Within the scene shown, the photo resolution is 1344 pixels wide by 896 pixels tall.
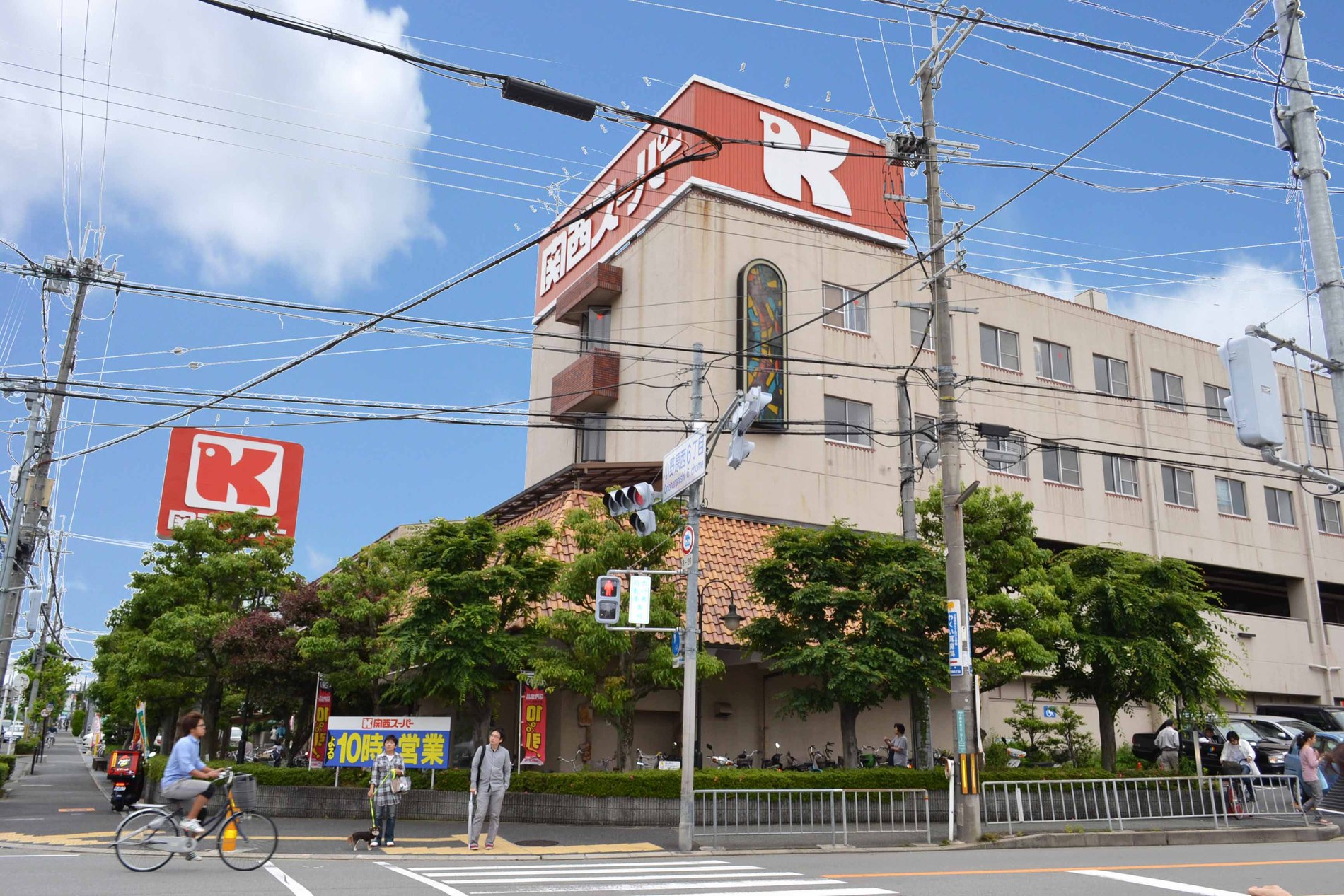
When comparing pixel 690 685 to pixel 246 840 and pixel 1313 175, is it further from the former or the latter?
pixel 1313 175

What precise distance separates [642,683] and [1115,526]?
2444 cm

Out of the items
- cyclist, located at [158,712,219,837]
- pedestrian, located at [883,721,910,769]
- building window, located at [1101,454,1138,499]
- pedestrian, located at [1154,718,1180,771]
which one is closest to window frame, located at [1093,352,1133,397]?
building window, located at [1101,454,1138,499]

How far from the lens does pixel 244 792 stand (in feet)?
42.7

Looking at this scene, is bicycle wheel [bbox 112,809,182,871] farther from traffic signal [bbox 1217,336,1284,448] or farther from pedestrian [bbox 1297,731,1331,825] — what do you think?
pedestrian [bbox 1297,731,1331,825]

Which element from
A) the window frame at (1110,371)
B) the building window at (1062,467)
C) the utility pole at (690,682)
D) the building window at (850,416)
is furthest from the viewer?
the window frame at (1110,371)

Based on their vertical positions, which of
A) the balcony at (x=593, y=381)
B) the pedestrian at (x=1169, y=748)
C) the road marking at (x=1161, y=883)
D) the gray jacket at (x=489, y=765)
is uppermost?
the balcony at (x=593, y=381)

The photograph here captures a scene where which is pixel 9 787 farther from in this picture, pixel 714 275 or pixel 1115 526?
pixel 1115 526

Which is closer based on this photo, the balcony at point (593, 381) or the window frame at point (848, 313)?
the balcony at point (593, 381)

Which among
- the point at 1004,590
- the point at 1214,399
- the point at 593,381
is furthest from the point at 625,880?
the point at 1214,399

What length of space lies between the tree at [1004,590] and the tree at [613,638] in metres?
5.74

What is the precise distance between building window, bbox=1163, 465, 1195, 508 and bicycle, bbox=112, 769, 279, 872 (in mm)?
36161

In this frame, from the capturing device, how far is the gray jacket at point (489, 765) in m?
16.6

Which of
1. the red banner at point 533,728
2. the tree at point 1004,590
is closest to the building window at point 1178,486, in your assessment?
the tree at point 1004,590

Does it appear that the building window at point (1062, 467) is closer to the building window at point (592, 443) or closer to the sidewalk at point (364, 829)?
the building window at point (592, 443)
